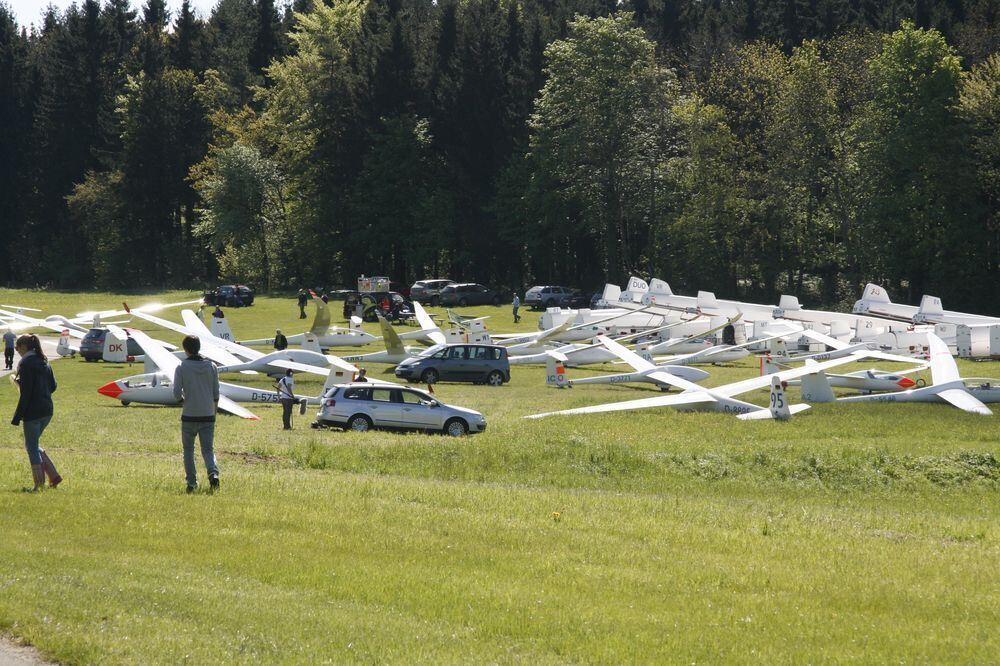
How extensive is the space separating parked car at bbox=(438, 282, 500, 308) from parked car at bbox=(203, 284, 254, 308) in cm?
1227

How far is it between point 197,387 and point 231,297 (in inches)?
2336

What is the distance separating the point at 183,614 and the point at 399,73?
251 ft

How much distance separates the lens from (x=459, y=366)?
121ft

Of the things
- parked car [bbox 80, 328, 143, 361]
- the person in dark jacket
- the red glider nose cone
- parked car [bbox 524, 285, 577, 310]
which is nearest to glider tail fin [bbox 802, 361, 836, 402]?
the red glider nose cone

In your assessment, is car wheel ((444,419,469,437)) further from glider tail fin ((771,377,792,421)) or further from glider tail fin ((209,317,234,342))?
glider tail fin ((209,317,234,342))

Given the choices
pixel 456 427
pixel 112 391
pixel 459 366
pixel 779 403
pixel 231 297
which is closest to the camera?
pixel 456 427

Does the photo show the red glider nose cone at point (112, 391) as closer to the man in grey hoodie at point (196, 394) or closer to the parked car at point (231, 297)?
the man in grey hoodie at point (196, 394)

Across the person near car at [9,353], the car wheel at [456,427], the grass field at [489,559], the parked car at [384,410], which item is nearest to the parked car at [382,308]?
the person near car at [9,353]

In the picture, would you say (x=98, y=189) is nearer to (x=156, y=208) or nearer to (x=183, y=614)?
(x=156, y=208)

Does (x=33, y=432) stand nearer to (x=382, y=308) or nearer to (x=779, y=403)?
(x=779, y=403)

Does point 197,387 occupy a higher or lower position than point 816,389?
higher

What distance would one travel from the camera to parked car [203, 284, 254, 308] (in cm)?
6950

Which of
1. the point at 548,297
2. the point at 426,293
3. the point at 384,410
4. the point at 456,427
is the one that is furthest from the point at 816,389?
the point at 426,293

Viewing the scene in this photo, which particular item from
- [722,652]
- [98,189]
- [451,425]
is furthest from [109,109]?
[722,652]
